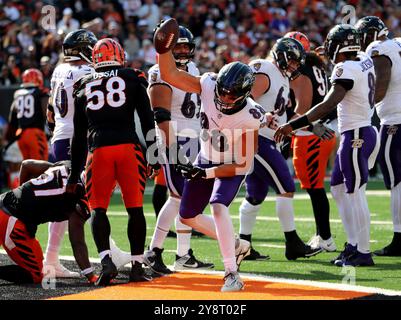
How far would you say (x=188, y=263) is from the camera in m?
7.13

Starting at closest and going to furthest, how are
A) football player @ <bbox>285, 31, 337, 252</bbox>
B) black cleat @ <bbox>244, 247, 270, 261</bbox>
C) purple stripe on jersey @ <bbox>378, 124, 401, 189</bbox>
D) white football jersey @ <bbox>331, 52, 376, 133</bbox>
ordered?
1. white football jersey @ <bbox>331, 52, 376, 133</bbox>
2. black cleat @ <bbox>244, 247, 270, 261</bbox>
3. purple stripe on jersey @ <bbox>378, 124, 401, 189</bbox>
4. football player @ <bbox>285, 31, 337, 252</bbox>

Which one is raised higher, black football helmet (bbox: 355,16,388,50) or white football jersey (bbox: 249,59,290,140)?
black football helmet (bbox: 355,16,388,50)

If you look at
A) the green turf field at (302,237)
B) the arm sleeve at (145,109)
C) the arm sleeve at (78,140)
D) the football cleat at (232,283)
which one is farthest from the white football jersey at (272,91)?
the football cleat at (232,283)

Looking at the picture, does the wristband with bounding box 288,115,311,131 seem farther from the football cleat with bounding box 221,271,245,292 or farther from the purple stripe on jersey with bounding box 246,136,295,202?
the football cleat with bounding box 221,271,245,292

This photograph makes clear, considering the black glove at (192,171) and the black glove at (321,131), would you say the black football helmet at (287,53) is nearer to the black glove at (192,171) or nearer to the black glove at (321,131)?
the black glove at (321,131)

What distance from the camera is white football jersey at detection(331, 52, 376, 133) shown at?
687 centimetres

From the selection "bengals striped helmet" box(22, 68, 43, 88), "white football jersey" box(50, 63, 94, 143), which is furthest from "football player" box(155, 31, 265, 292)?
A: "bengals striped helmet" box(22, 68, 43, 88)

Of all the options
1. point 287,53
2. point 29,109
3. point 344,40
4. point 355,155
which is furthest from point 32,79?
point 355,155

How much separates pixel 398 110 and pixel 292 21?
1267cm

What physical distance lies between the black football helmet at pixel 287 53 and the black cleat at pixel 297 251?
4.84 ft

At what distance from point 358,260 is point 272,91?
5.31 ft

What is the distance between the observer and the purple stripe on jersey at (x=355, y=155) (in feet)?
22.8

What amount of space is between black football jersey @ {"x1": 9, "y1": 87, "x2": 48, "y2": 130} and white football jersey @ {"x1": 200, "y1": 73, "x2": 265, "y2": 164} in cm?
615

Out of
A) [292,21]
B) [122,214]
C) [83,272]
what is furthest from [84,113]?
[292,21]
